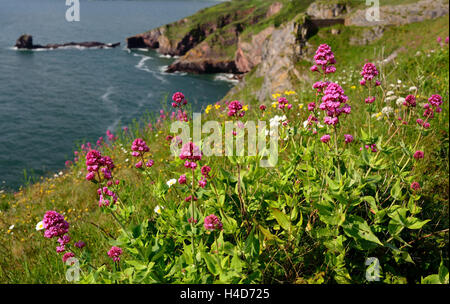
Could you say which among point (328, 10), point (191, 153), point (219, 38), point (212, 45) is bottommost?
point (191, 153)

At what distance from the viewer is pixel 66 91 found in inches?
1994

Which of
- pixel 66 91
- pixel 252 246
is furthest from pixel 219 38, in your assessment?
pixel 252 246

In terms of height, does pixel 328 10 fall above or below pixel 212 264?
above

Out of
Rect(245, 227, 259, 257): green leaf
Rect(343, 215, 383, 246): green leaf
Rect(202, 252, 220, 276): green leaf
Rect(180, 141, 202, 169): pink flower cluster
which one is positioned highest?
Rect(180, 141, 202, 169): pink flower cluster

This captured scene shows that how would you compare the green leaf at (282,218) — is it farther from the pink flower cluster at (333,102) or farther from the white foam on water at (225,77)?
the white foam on water at (225,77)

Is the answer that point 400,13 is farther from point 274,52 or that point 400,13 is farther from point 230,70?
point 230,70

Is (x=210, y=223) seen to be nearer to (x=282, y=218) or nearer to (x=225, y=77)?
(x=282, y=218)

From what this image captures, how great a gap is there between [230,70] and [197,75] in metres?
12.6

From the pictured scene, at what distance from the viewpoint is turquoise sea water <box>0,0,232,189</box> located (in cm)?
3328

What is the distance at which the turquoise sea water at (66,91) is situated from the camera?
3328 centimetres

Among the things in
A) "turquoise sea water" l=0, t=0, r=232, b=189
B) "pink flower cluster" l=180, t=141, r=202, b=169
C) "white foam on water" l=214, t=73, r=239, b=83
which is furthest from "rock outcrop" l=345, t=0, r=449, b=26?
"white foam on water" l=214, t=73, r=239, b=83

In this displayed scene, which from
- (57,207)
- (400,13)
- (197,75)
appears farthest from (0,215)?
(197,75)

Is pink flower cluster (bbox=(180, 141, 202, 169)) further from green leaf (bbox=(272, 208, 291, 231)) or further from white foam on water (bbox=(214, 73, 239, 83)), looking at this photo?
white foam on water (bbox=(214, 73, 239, 83))

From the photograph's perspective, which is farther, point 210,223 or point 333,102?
point 333,102
